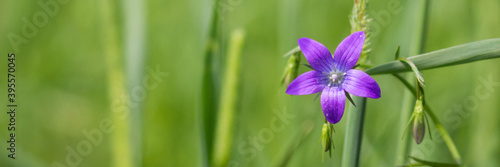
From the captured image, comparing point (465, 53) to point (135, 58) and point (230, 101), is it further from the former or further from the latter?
point (135, 58)

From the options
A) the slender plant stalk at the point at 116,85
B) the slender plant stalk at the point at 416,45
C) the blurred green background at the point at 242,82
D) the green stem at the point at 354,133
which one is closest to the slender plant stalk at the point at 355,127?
the green stem at the point at 354,133

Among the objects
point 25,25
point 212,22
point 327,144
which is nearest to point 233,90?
→ point 212,22

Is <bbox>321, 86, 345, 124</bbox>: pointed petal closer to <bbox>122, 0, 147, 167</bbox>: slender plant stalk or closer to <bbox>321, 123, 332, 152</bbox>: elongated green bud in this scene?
<bbox>321, 123, 332, 152</bbox>: elongated green bud

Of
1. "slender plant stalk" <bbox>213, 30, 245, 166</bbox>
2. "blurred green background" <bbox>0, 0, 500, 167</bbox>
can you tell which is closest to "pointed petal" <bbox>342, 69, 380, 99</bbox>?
"slender plant stalk" <bbox>213, 30, 245, 166</bbox>

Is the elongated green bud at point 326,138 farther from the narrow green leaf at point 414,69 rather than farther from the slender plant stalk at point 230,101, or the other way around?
the slender plant stalk at point 230,101

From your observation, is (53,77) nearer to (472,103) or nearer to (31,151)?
(31,151)
